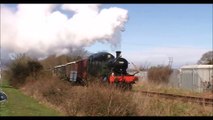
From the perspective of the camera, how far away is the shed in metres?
36.4

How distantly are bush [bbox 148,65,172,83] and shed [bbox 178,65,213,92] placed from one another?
4.52 meters

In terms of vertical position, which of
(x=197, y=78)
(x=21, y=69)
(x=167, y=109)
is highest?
(x=21, y=69)

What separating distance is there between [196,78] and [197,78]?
22cm

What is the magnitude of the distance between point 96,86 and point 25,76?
2885 cm

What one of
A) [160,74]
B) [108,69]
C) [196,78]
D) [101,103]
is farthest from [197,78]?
[101,103]

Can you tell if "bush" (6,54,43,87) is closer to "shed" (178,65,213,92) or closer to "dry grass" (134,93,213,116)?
"shed" (178,65,213,92)

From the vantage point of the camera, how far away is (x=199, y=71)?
38.3 m

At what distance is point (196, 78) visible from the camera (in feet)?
127

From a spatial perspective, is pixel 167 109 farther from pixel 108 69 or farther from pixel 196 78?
pixel 196 78

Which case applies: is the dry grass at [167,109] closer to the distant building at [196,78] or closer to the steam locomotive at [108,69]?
the steam locomotive at [108,69]

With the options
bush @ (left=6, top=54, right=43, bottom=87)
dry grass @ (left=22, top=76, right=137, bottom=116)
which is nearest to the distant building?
bush @ (left=6, top=54, right=43, bottom=87)

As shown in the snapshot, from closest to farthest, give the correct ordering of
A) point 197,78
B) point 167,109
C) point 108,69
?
point 167,109
point 108,69
point 197,78

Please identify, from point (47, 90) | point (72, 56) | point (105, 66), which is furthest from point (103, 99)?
point (72, 56)

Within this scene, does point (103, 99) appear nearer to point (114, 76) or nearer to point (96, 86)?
point (96, 86)
